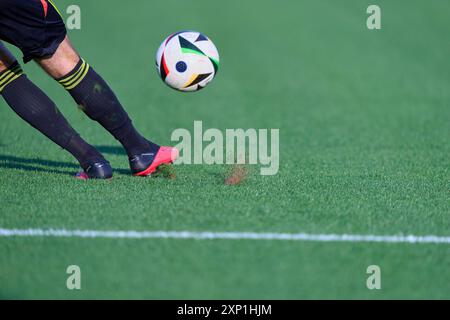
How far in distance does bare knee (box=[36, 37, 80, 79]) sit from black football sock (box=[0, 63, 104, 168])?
196 millimetres

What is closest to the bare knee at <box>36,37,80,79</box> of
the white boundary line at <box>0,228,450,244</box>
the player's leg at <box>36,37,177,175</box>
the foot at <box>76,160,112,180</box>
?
the player's leg at <box>36,37,177,175</box>

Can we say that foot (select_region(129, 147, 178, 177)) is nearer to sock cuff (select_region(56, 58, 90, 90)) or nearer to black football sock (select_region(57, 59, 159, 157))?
black football sock (select_region(57, 59, 159, 157))

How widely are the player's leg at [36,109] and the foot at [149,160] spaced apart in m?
0.31

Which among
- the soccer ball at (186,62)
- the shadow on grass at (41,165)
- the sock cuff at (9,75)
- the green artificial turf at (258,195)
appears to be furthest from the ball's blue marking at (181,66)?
the sock cuff at (9,75)

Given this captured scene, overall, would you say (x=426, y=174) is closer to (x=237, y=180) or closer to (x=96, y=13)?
(x=237, y=180)

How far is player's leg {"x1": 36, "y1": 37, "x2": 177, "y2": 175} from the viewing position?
5.61 metres

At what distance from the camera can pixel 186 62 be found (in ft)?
19.5

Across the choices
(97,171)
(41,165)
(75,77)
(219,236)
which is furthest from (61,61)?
(219,236)

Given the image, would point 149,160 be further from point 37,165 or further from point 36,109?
point 37,165

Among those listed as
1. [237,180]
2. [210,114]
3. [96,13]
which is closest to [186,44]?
[237,180]

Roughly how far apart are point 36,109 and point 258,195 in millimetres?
1747

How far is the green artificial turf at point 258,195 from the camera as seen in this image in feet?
12.5

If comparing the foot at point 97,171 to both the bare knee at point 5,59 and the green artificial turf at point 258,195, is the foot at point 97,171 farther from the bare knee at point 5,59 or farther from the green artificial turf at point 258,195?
the bare knee at point 5,59

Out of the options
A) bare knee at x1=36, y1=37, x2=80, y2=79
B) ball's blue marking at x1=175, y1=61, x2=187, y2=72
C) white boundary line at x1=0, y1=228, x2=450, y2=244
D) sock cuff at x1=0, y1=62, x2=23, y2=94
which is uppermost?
ball's blue marking at x1=175, y1=61, x2=187, y2=72
